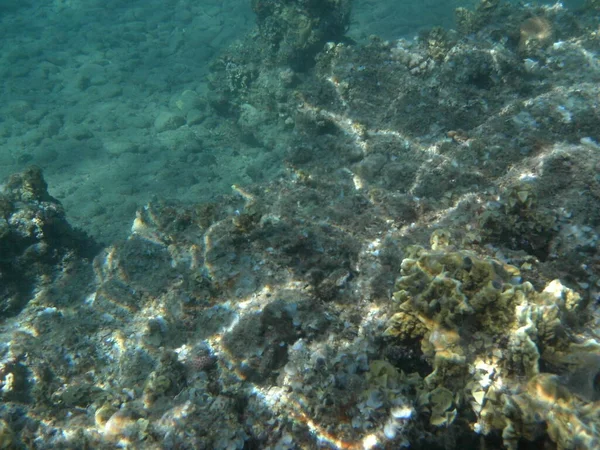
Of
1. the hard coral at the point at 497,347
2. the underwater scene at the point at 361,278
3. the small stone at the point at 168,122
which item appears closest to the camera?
the hard coral at the point at 497,347

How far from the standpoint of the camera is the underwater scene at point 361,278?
8.14 ft

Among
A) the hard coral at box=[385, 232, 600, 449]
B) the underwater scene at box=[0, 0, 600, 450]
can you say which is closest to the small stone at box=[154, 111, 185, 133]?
the underwater scene at box=[0, 0, 600, 450]

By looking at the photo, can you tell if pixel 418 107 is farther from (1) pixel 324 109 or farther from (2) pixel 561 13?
(2) pixel 561 13

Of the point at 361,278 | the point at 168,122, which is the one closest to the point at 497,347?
the point at 361,278

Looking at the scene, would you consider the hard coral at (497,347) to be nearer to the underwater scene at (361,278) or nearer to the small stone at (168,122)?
the underwater scene at (361,278)

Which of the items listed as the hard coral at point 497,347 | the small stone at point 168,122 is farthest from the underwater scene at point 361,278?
the small stone at point 168,122

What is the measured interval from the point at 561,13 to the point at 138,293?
934 centimetres

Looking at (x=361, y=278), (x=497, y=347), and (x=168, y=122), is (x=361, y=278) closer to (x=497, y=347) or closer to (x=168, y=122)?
(x=497, y=347)

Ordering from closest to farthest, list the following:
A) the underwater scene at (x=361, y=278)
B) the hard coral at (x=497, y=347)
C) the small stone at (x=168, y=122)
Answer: the hard coral at (x=497, y=347) → the underwater scene at (x=361, y=278) → the small stone at (x=168, y=122)

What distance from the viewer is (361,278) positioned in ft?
12.4

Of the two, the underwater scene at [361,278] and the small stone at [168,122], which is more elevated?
the underwater scene at [361,278]

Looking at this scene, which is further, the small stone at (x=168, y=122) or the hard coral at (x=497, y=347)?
the small stone at (x=168, y=122)

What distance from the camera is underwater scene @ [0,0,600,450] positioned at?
97.7 inches

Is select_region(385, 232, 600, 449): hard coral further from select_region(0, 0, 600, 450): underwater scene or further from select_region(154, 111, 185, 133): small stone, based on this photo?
select_region(154, 111, 185, 133): small stone
